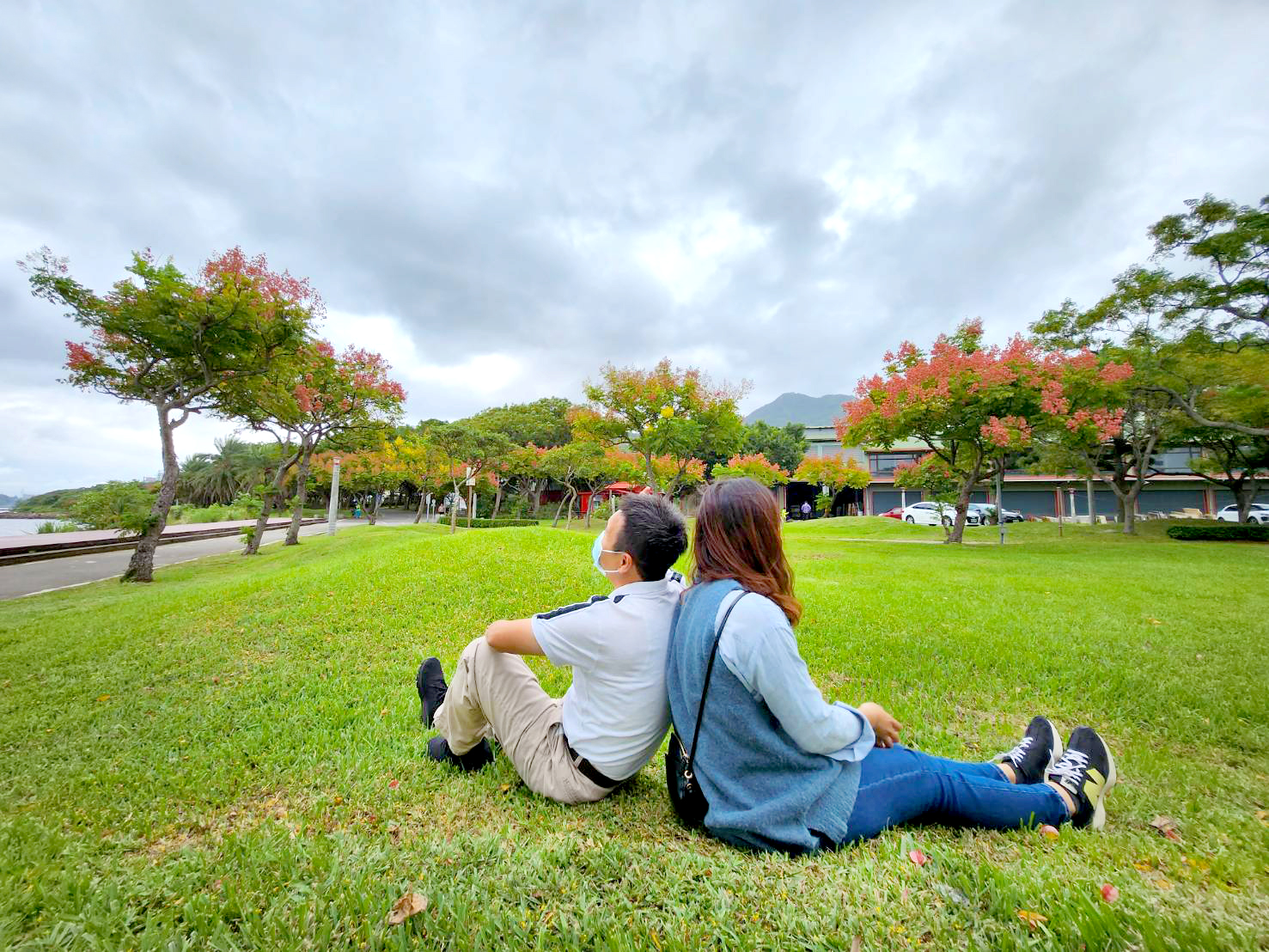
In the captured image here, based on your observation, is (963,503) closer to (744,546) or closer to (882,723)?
(882,723)

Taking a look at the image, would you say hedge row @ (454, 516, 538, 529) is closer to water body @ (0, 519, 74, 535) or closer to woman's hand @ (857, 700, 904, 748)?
water body @ (0, 519, 74, 535)

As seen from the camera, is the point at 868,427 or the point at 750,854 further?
the point at 868,427

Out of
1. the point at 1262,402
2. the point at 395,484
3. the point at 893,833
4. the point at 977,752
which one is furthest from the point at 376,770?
the point at 395,484

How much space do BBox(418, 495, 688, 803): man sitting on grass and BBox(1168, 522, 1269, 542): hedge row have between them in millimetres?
22957

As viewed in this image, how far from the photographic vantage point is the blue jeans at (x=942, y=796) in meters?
1.76

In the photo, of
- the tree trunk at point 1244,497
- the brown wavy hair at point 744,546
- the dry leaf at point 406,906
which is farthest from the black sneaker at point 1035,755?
the tree trunk at point 1244,497

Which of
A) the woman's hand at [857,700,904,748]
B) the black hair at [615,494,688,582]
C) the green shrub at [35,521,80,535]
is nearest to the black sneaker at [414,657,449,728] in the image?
the black hair at [615,494,688,582]

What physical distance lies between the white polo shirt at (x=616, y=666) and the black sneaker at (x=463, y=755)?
27.1 inches

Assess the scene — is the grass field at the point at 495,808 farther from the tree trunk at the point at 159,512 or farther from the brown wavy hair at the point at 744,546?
the tree trunk at the point at 159,512

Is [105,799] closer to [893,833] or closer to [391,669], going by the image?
[391,669]

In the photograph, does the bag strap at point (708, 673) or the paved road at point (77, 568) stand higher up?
the bag strap at point (708, 673)

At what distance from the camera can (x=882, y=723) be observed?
5.86ft

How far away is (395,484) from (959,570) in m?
28.2

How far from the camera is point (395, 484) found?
98.7ft
